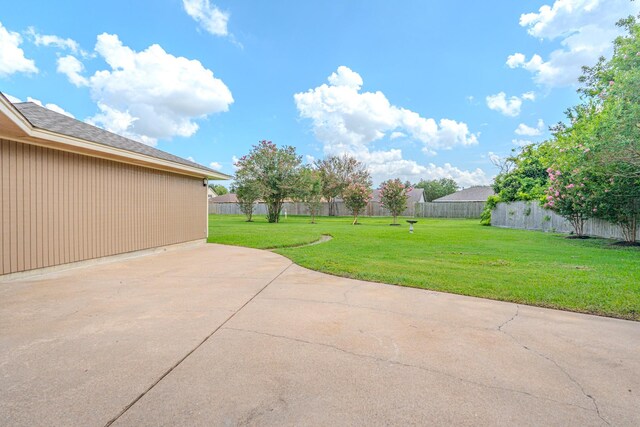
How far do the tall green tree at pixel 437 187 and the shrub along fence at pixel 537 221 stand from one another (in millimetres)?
32684

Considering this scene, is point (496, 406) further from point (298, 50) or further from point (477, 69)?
point (298, 50)

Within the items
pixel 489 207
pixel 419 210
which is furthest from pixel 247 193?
pixel 419 210

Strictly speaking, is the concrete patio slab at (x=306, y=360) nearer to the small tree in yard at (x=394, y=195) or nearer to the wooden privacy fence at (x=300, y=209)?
the small tree in yard at (x=394, y=195)

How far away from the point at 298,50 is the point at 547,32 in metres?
9.59

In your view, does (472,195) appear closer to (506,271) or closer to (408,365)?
(506,271)

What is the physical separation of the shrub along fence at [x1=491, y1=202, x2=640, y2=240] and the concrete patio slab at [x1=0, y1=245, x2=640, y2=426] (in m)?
11.6

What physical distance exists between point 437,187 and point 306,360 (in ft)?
184

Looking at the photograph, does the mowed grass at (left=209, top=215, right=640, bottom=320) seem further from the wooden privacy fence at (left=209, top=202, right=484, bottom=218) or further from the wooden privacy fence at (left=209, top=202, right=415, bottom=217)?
the wooden privacy fence at (left=209, top=202, right=415, bottom=217)

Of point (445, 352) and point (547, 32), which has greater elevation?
point (547, 32)

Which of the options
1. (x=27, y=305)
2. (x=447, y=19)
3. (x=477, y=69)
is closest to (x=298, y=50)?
(x=447, y=19)

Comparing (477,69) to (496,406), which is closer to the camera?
(496,406)

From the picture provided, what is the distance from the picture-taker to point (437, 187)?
177 ft

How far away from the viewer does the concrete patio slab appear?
5.48 feet

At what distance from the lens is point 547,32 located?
10422mm
